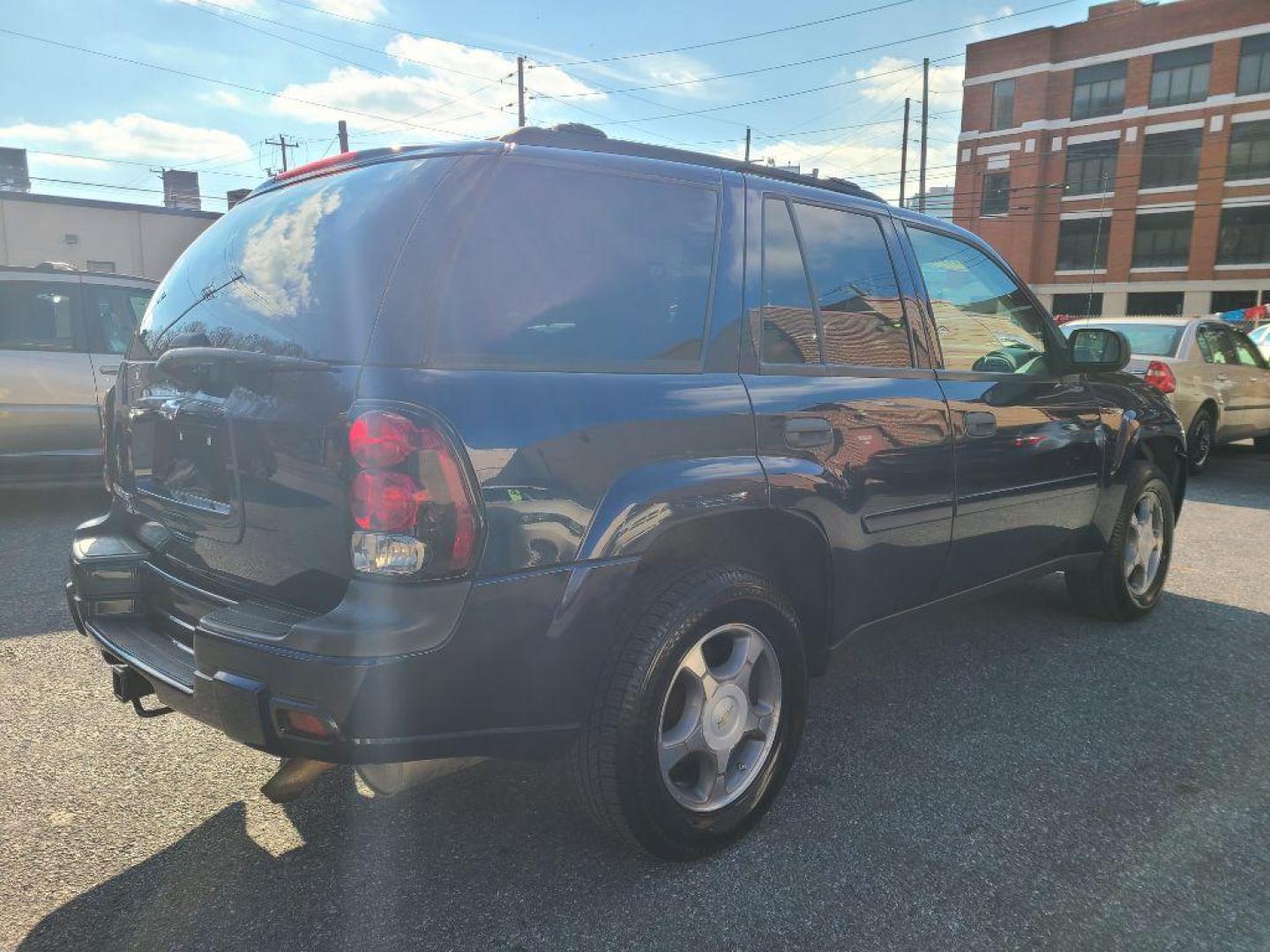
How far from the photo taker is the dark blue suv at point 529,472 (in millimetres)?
1837

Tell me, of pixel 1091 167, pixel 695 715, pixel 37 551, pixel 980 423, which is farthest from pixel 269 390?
pixel 1091 167

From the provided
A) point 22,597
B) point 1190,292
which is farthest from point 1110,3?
point 22,597

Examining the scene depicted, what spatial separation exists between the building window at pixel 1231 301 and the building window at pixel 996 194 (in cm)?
1019

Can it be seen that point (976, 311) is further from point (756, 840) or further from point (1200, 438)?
point (1200, 438)

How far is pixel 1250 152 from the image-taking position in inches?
1463

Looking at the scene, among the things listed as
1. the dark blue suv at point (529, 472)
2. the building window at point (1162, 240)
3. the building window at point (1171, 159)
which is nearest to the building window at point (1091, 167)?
the building window at point (1171, 159)

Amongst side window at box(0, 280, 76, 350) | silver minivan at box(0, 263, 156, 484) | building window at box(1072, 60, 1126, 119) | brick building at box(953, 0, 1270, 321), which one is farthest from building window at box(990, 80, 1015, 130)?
side window at box(0, 280, 76, 350)

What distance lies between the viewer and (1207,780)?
2.80 meters

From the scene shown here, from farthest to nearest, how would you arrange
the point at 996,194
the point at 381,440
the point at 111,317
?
the point at 996,194
the point at 111,317
the point at 381,440

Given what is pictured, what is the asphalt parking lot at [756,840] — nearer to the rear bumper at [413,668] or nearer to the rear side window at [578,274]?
the rear bumper at [413,668]

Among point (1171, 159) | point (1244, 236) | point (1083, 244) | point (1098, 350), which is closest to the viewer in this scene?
point (1098, 350)

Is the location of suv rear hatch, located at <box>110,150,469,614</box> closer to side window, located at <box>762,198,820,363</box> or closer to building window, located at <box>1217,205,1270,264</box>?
side window, located at <box>762,198,820,363</box>

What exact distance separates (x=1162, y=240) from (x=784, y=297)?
45263 mm

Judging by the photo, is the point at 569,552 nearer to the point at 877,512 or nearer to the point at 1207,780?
the point at 877,512
